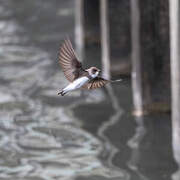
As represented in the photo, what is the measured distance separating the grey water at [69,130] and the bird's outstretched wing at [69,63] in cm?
396

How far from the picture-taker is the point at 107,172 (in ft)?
26.4

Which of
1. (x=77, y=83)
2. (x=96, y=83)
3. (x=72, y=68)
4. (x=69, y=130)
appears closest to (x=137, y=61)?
(x=69, y=130)

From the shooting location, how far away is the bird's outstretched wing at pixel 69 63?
3.97 meters

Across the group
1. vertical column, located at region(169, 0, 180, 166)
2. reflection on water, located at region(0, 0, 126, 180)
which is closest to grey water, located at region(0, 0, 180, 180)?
reflection on water, located at region(0, 0, 126, 180)

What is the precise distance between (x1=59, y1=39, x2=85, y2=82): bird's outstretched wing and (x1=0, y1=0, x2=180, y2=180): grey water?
13.0 feet

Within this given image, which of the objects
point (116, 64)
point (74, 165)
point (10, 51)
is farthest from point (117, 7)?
point (74, 165)

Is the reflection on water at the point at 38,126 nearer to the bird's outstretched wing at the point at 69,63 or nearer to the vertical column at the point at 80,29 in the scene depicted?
the vertical column at the point at 80,29

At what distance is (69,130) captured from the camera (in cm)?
964

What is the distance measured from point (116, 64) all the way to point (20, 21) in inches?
201

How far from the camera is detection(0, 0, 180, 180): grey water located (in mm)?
8148

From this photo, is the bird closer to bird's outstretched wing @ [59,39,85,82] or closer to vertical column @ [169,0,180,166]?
bird's outstretched wing @ [59,39,85,82]

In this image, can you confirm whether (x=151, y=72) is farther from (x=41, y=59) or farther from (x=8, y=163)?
(x=41, y=59)

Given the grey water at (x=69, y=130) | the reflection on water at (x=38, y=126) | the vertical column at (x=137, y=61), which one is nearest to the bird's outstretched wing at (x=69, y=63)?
the grey water at (x=69, y=130)

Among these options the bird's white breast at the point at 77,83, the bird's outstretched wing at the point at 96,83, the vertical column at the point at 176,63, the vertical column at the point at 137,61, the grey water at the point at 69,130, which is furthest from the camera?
the vertical column at the point at 137,61
